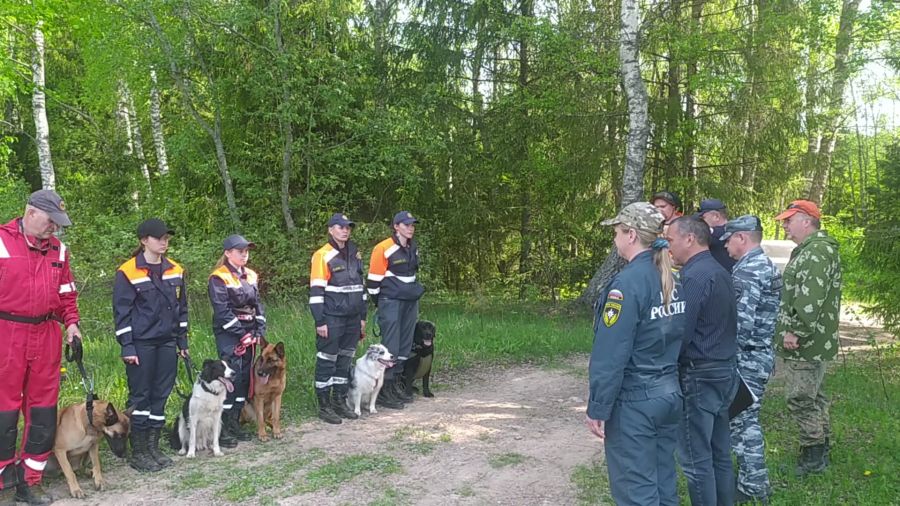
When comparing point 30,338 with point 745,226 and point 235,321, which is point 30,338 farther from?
point 745,226

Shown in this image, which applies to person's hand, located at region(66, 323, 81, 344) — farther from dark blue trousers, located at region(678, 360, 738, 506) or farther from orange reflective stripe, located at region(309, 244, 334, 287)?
dark blue trousers, located at region(678, 360, 738, 506)

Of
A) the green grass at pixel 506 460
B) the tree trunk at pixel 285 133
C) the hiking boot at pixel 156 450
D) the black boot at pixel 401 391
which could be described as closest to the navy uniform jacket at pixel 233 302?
the hiking boot at pixel 156 450

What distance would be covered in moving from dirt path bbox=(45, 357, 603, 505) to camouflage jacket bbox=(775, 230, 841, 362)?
6.65 feet

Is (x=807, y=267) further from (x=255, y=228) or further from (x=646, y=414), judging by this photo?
(x=255, y=228)

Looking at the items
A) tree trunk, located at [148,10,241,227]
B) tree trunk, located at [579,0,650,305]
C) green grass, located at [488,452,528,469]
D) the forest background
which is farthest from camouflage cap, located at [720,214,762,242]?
tree trunk, located at [148,10,241,227]

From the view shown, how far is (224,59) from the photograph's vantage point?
534 inches

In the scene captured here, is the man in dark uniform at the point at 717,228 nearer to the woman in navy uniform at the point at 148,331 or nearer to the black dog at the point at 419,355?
the black dog at the point at 419,355

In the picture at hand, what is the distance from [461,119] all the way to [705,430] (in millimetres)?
11426

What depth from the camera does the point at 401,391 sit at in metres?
7.54

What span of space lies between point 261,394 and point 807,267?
510 centimetres

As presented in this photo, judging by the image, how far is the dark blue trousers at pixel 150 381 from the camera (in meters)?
5.29

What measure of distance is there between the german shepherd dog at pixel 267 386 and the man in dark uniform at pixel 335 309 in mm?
640

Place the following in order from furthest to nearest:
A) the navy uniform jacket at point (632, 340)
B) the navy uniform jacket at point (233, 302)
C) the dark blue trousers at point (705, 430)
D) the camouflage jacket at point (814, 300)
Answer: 1. the navy uniform jacket at point (233, 302)
2. the camouflage jacket at point (814, 300)
3. the dark blue trousers at point (705, 430)
4. the navy uniform jacket at point (632, 340)

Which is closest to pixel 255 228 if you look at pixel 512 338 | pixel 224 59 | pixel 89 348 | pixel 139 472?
pixel 224 59
